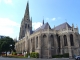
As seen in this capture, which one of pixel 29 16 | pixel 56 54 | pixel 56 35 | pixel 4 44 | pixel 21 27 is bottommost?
pixel 56 54

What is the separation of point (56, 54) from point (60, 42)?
4.63 m

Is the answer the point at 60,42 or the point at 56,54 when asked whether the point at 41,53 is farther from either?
the point at 60,42

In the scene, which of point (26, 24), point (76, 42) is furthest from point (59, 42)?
point (26, 24)

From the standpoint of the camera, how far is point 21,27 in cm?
8812

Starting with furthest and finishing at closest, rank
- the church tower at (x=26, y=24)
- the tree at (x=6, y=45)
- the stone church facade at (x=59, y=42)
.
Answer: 1. the church tower at (x=26, y=24)
2. the tree at (x=6, y=45)
3. the stone church facade at (x=59, y=42)

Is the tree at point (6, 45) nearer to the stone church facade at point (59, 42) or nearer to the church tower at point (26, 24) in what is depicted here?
the stone church facade at point (59, 42)

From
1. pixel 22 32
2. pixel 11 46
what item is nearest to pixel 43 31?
pixel 11 46

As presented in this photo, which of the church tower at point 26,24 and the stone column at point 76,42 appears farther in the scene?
the church tower at point 26,24

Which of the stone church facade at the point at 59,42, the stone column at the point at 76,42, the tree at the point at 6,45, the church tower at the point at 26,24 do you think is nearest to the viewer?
the stone column at the point at 76,42

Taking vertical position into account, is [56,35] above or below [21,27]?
below

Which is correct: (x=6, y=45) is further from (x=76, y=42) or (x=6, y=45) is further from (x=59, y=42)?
(x=76, y=42)

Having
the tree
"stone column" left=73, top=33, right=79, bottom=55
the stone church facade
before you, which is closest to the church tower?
the tree

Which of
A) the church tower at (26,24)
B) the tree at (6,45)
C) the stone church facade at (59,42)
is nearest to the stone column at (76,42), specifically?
the stone church facade at (59,42)

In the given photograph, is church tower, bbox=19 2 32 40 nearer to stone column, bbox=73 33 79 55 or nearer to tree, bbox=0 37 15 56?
tree, bbox=0 37 15 56
